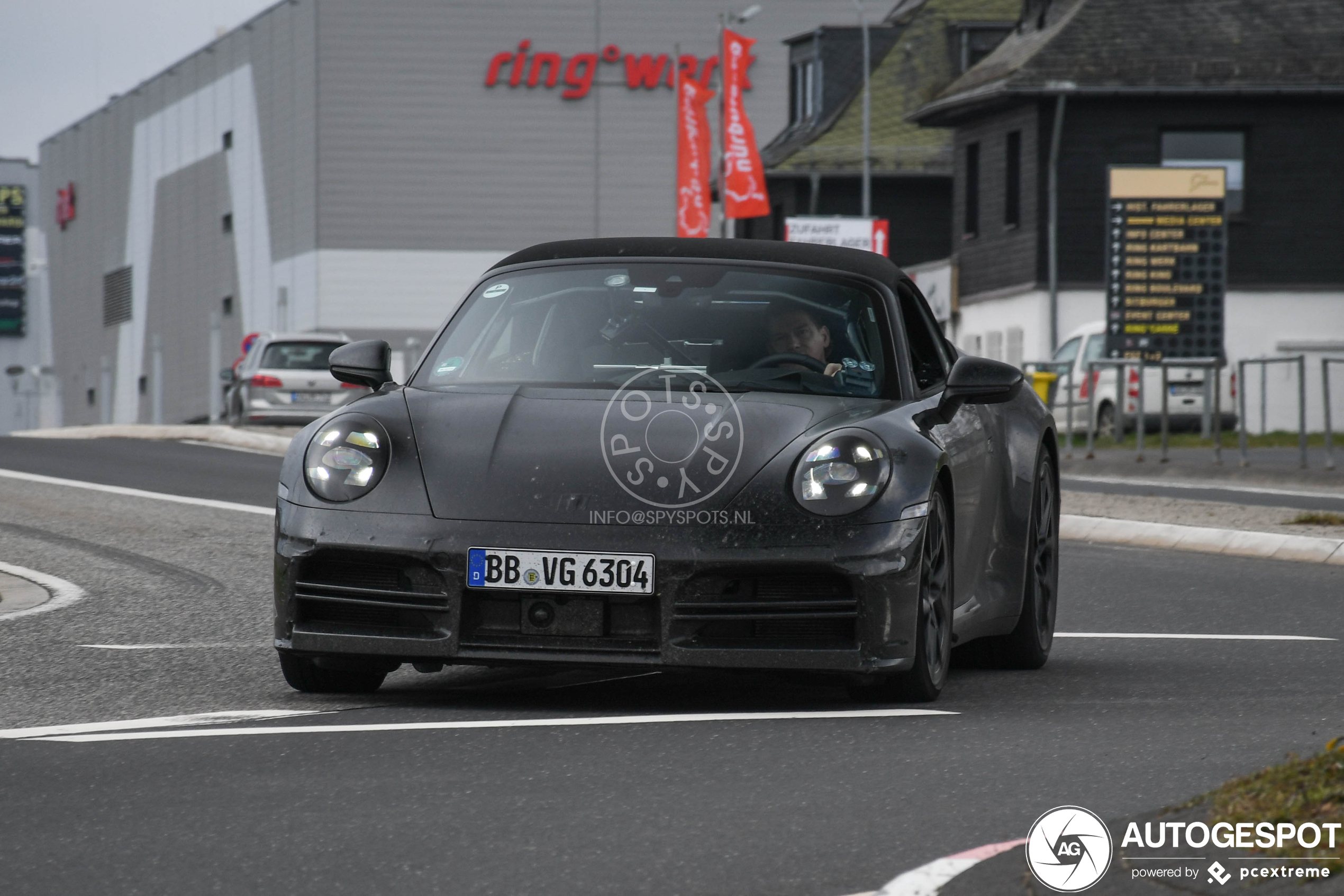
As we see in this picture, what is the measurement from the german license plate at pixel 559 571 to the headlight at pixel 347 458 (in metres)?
0.42

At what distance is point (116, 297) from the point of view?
9238cm

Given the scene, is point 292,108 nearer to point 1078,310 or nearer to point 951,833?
point 1078,310

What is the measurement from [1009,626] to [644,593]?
2.08 m

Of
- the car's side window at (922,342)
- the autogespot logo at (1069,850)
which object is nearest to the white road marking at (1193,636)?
the car's side window at (922,342)

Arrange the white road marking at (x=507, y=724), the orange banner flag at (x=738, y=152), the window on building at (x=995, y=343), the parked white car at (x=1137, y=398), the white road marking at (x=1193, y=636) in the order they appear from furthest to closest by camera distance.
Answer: the orange banner flag at (x=738, y=152)
the window on building at (x=995, y=343)
the parked white car at (x=1137, y=398)
the white road marking at (x=1193, y=636)
the white road marking at (x=507, y=724)

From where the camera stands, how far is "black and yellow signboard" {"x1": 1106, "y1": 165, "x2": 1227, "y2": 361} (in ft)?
99.2

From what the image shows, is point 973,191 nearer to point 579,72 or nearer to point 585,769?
point 579,72

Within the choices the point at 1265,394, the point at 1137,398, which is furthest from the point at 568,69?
the point at 1265,394

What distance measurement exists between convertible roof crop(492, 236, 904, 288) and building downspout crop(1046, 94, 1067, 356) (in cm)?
3518

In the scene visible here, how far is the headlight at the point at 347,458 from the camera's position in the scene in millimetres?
6727

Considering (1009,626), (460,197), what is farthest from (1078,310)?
(1009,626)

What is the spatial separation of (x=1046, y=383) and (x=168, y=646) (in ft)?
71.3

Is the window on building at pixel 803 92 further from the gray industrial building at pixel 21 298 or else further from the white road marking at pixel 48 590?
the gray industrial building at pixel 21 298

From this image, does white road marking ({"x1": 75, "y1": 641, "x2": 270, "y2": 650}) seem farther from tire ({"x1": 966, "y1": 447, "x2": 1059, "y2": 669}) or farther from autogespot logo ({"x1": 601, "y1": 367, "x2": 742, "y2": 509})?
tire ({"x1": 966, "y1": 447, "x2": 1059, "y2": 669})
